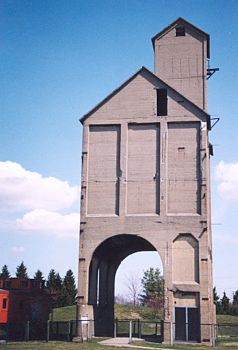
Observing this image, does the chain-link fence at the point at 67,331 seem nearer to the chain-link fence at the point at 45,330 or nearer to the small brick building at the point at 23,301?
the chain-link fence at the point at 45,330

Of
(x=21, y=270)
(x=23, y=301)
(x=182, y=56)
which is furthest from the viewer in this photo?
(x=21, y=270)

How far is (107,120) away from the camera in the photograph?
38688 millimetres

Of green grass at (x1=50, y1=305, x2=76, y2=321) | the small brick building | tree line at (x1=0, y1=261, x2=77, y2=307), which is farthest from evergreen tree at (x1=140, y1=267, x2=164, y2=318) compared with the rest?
the small brick building

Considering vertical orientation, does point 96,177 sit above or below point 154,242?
above

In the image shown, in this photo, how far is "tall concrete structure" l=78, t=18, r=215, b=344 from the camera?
34094 millimetres

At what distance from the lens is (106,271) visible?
42.8 meters

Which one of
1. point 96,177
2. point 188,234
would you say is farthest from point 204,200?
point 96,177

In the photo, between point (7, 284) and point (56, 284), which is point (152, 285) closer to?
point (56, 284)

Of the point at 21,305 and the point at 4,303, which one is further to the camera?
the point at 21,305

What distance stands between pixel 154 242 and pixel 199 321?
20.0 feet

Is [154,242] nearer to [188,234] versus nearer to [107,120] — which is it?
[188,234]

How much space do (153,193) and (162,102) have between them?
297 inches

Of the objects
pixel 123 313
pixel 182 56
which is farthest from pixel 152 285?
pixel 182 56

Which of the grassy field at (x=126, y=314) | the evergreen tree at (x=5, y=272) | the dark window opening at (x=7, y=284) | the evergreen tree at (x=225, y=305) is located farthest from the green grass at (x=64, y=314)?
the evergreen tree at (x=5, y=272)
